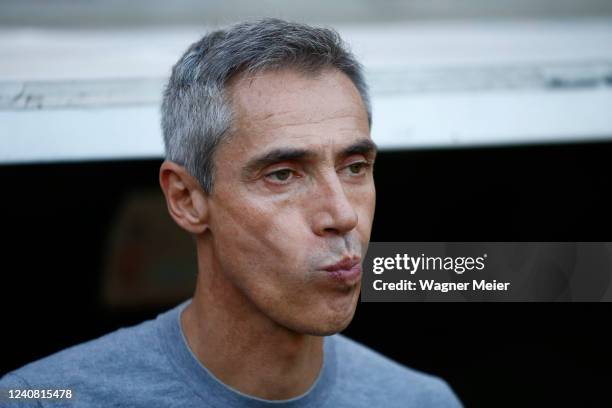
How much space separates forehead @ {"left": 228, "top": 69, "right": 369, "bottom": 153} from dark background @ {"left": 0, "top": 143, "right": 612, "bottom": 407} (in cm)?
129

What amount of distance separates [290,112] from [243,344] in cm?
65

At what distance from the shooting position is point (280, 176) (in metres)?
1.59

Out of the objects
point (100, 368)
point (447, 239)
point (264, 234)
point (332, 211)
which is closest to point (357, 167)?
point (332, 211)

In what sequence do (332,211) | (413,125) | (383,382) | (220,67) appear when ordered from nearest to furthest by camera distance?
1. (332,211)
2. (220,67)
3. (383,382)
4. (413,125)

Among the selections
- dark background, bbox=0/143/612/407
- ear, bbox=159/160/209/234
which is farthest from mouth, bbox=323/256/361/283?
dark background, bbox=0/143/612/407

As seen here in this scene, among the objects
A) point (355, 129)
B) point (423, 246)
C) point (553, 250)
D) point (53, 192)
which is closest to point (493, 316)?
point (553, 250)

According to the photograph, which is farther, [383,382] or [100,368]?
[383,382]

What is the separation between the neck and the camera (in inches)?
68.5

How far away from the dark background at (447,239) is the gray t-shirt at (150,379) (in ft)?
3.91

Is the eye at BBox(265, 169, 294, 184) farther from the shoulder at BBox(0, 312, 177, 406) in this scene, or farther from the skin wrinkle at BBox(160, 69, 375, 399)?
the shoulder at BBox(0, 312, 177, 406)

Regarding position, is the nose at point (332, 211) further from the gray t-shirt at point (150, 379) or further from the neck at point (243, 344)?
the gray t-shirt at point (150, 379)

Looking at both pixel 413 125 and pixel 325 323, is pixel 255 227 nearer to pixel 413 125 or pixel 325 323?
pixel 325 323

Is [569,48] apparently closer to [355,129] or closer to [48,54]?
[355,129]

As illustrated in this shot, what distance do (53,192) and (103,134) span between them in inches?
43.4
